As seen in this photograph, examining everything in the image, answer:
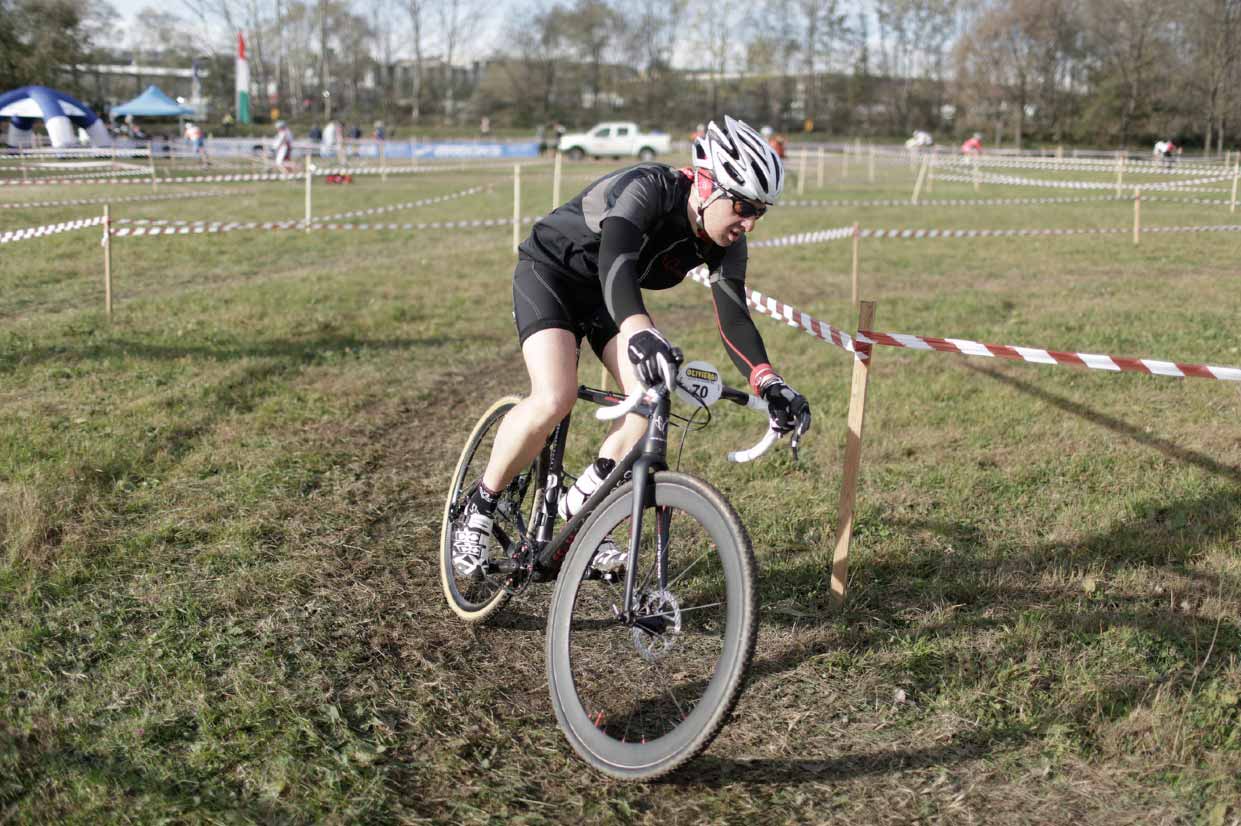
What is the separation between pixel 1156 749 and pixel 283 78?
102 metres

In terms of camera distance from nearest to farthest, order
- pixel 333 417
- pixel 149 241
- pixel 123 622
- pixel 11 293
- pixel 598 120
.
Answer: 1. pixel 123 622
2. pixel 333 417
3. pixel 11 293
4. pixel 149 241
5. pixel 598 120

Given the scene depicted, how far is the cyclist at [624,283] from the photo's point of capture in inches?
138

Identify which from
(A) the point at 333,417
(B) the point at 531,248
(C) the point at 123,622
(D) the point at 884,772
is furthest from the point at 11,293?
(D) the point at 884,772

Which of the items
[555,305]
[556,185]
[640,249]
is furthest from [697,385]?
[556,185]

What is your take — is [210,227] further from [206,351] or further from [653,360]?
[653,360]

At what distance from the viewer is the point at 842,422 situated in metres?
7.39

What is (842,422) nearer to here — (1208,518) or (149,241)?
(1208,518)

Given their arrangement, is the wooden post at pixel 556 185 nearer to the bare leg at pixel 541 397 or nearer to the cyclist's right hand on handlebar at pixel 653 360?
the bare leg at pixel 541 397

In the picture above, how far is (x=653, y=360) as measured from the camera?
3.17m

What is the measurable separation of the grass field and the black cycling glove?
116cm

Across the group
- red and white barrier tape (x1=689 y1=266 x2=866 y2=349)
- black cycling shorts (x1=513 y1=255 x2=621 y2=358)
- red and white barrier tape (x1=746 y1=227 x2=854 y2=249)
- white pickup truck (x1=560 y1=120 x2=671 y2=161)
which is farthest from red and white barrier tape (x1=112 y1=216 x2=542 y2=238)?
white pickup truck (x1=560 y1=120 x2=671 y2=161)

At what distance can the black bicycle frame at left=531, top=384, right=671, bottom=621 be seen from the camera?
10.6ft

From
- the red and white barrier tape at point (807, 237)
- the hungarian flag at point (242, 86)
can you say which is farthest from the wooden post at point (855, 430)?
the hungarian flag at point (242, 86)

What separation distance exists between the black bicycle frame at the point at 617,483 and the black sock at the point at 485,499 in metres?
0.24
